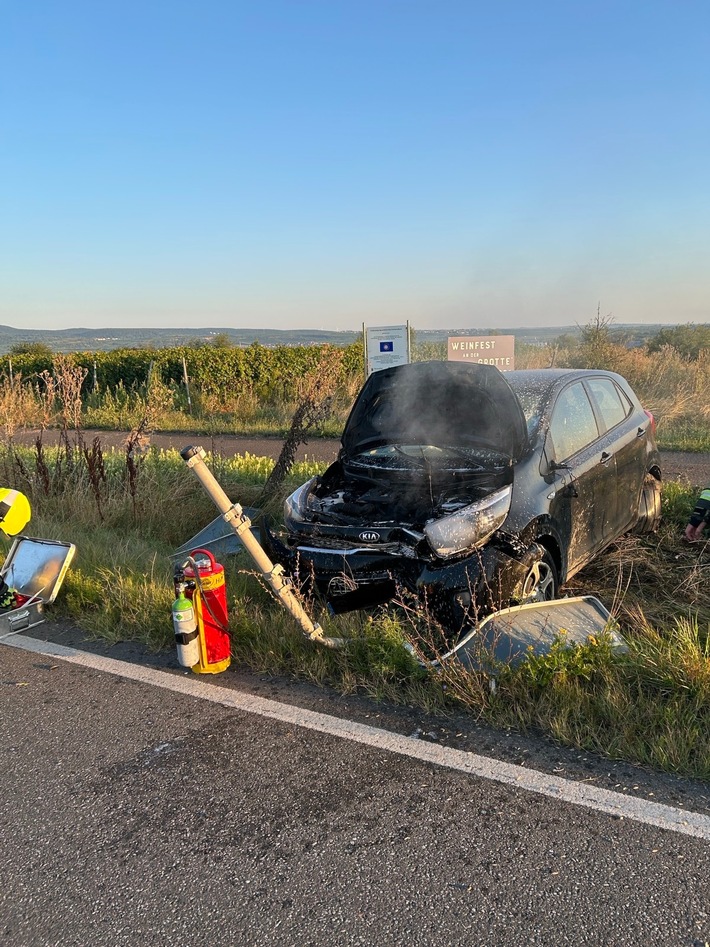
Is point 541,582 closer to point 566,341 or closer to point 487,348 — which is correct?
point 487,348

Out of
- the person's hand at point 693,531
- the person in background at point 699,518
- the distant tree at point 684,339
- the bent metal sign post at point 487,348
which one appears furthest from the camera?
the distant tree at point 684,339

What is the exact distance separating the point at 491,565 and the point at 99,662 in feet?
7.58

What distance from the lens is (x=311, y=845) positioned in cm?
237

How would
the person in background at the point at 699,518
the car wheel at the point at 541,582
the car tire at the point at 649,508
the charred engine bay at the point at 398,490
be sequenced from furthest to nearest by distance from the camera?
the car tire at the point at 649,508, the person in background at the point at 699,518, the charred engine bay at the point at 398,490, the car wheel at the point at 541,582

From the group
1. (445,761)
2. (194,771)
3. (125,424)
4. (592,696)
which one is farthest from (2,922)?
(125,424)

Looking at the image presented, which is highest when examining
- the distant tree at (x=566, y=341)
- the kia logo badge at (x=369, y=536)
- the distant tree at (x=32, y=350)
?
the distant tree at (x=32, y=350)

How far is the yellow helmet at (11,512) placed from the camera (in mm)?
4273

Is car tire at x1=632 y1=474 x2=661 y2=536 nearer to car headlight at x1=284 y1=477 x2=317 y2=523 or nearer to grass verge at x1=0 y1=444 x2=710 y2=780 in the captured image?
grass verge at x1=0 y1=444 x2=710 y2=780

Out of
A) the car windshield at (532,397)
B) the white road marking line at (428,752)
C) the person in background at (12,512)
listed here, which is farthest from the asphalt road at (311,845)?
the car windshield at (532,397)

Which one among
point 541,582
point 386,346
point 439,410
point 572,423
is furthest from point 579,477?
point 386,346

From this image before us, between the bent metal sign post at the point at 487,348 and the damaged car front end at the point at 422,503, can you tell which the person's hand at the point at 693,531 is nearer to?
the damaged car front end at the point at 422,503

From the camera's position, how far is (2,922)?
6.91ft

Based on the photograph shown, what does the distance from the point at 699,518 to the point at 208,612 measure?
3.50m

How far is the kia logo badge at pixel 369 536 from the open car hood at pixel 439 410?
1.00 meters
